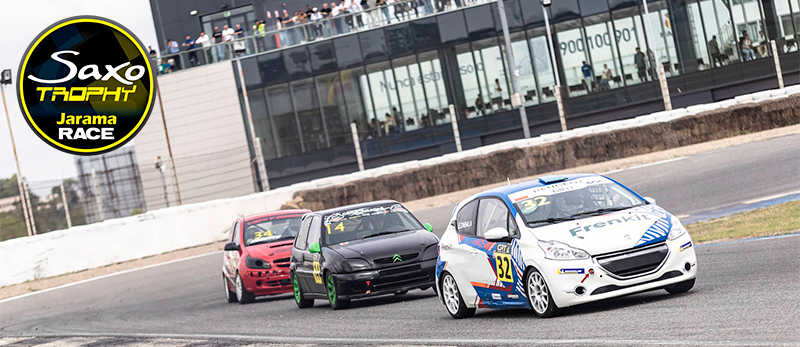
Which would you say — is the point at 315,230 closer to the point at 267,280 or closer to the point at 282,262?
the point at 282,262

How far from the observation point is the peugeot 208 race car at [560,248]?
877 centimetres

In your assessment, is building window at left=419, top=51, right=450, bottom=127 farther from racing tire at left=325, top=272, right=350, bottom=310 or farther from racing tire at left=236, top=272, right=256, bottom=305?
racing tire at left=325, top=272, right=350, bottom=310

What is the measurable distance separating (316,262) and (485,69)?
28400mm

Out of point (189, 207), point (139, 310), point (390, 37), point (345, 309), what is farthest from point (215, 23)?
point (345, 309)

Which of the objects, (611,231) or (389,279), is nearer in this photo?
(611,231)

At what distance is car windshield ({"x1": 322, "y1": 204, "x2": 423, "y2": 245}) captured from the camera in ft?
45.8

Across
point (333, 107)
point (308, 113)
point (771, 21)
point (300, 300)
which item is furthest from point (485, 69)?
point (300, 300)

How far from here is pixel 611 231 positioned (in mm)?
8898

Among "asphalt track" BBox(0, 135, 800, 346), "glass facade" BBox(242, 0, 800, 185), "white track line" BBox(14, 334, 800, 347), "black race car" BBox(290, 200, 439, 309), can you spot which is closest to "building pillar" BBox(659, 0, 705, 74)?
"glass facade" BBox(242, 0, 800, 185)

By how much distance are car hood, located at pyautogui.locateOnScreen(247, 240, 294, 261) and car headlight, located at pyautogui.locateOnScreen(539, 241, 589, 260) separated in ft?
26.4

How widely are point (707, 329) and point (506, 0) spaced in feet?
112

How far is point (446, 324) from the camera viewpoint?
10.3 m

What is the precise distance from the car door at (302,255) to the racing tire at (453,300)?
3.72m

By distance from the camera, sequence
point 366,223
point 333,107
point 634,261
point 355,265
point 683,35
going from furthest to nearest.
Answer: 1. point 333,107
2. point 683,35
3. point 366,223
4. point 355,265
5. point 634,261
